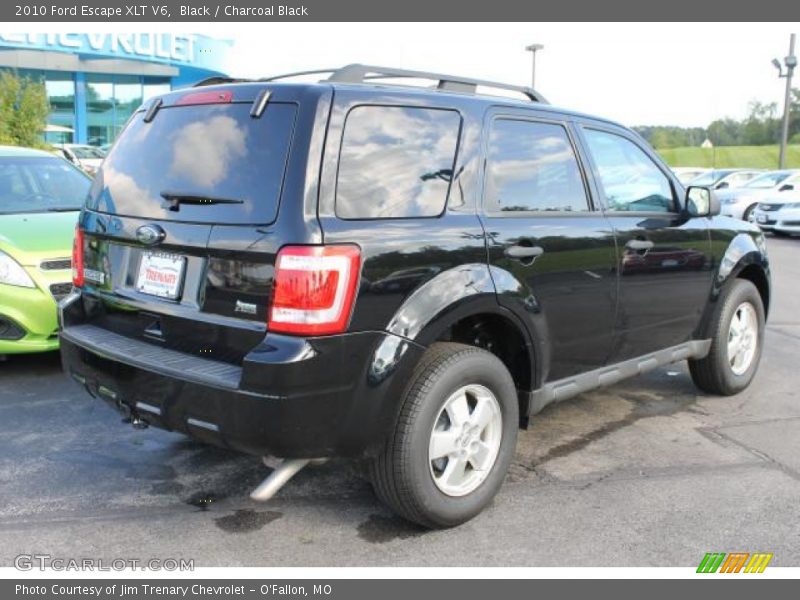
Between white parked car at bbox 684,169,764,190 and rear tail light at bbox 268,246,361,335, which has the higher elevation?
white parked car at bbox 684,169,764,190

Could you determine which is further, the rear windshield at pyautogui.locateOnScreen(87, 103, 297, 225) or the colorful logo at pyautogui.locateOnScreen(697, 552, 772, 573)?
the colorful logo at pyautogui.locateOnScreen(697, 552, 772, 573)

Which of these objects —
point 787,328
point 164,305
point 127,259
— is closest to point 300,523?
point 164,305

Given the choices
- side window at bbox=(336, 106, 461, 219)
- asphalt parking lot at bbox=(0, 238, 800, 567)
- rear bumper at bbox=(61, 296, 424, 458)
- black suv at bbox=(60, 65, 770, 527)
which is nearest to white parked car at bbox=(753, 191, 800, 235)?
asphalt parking lot at bbox=(0, 238, 800, 567)

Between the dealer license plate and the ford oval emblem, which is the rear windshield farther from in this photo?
the dealer license plate

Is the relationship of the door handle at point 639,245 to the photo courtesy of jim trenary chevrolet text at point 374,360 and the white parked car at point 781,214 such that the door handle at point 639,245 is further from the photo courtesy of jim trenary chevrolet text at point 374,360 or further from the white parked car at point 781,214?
the white parked car at point 781,214

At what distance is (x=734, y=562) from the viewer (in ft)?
10.2

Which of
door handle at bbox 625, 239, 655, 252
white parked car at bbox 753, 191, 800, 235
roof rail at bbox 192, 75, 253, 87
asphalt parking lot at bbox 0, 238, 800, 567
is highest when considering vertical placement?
roof rail at bbox 192, 75, 253, 87

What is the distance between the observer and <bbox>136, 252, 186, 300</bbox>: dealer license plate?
10.3 feet

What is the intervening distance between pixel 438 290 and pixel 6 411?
124 inches

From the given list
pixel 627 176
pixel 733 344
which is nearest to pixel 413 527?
pixel 627 176

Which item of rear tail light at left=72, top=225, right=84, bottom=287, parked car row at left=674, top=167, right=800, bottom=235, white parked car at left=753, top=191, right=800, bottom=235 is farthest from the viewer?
parked car row at left=674, top=167, right=800, bottom=235

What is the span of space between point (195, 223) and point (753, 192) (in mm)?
20094

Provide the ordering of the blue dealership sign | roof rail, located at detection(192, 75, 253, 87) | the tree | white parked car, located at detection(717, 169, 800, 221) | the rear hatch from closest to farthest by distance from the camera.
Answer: the rear hatch, roof rail, located at detection(192, 75, 253, 87), the tree, white parked car, located at detection(717, 169, 800, 221), the blue dealership sign

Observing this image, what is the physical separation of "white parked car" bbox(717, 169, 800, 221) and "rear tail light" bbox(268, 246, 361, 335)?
1837 cm
